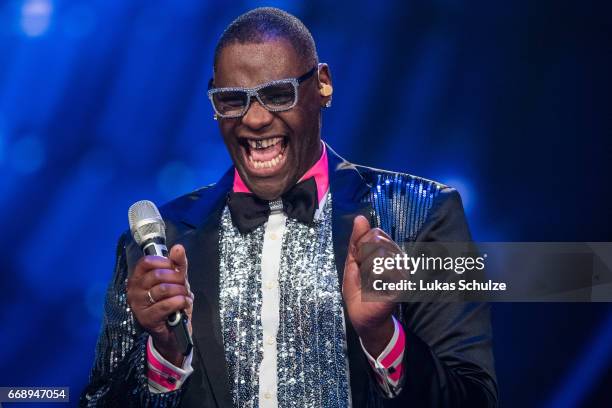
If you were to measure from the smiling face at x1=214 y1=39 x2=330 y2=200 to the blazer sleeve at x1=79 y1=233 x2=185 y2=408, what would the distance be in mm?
377

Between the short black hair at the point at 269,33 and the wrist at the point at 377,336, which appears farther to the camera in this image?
the short black hair at the point at 269,33

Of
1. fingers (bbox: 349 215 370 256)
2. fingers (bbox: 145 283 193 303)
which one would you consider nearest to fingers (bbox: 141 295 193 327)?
fingers (bbox: 145 283 193 303)

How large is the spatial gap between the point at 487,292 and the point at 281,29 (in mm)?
823

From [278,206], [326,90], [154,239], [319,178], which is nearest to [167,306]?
A: [154,239]

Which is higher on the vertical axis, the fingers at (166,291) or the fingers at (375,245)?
the fingers at (375,245)

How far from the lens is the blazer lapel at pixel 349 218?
2148mm

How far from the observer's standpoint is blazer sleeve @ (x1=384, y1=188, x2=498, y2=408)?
6.59 feet

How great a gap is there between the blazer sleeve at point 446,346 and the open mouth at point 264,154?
1.28ft

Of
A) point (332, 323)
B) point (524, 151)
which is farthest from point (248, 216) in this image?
point (524, 151)

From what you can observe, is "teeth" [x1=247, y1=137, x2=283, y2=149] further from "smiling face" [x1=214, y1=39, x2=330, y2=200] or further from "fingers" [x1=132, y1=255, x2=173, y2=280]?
"fingers" [x1=132, y1=255, x2=173, y2=280]

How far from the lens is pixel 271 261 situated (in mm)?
2283

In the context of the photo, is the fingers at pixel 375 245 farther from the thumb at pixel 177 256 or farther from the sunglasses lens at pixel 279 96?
the sunglasses lens at pixel 279 96

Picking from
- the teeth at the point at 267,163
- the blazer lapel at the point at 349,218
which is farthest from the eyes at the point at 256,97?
the blazer lapel at the point at 349,218

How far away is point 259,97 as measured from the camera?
2.23 meters
